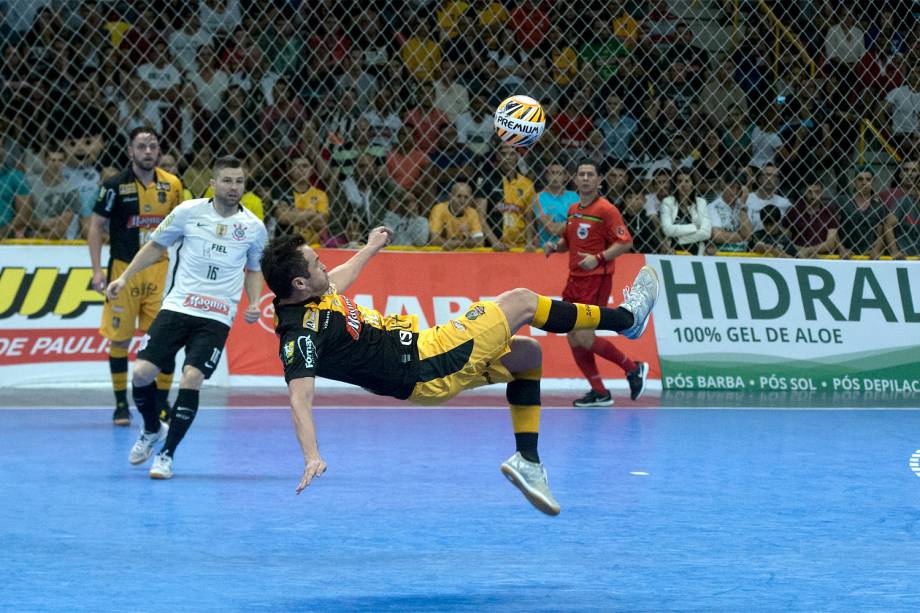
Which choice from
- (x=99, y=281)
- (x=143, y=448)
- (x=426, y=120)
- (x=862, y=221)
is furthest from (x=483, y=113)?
(x=143, y=448)

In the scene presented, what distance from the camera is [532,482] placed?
20.2 ft

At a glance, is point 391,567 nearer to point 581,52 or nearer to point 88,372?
point 88,372

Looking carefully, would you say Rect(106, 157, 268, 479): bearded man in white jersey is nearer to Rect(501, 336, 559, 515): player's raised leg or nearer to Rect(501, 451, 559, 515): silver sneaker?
Rect(501, 336, 559, 515): player's raised leg

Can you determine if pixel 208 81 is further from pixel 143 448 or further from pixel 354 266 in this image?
pixel 354 266

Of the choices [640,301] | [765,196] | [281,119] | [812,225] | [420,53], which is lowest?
[812,225]

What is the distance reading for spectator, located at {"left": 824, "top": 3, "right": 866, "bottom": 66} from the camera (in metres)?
14.4

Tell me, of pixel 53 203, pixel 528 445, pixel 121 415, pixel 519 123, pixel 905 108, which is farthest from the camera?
pixel 905 108

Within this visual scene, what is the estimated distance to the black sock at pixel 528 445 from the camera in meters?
6.31

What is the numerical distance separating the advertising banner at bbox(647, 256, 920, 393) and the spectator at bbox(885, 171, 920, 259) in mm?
367

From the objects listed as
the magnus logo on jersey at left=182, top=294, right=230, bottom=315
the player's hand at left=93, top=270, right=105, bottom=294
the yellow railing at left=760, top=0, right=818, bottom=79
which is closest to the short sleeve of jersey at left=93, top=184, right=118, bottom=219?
the player's hand at left=93, top=270, right=105, bottom=294

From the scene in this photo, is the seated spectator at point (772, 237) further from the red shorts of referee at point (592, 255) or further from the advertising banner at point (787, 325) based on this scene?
the red shorts of referee at point (592, 255)

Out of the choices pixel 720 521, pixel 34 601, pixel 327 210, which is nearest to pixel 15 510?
pixel 34 601

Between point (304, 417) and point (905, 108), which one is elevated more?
point (905, 108)

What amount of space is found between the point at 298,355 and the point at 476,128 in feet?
27.6
